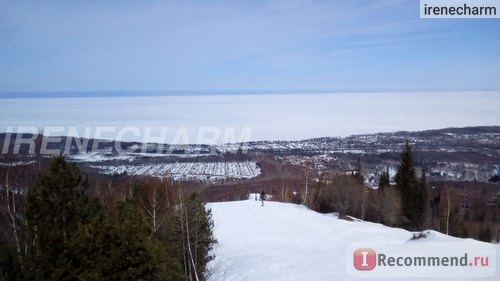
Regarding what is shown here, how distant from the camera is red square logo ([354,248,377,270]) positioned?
1494cm

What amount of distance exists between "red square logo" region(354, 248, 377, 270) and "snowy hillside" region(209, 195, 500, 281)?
605 millimetres

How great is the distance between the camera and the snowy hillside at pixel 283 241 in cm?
1589

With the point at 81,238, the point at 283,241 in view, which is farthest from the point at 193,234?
the point at 81,238

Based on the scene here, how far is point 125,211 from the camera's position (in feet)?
35.2

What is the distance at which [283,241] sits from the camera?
74.0 ft

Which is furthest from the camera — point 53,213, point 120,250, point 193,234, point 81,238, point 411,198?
point 411,198

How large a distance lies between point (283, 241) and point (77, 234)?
13797 millimetres

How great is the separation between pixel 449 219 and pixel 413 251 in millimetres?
21114

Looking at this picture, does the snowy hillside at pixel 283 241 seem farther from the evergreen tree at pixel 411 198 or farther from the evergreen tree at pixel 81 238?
the evergreen tree at pixel 411 198

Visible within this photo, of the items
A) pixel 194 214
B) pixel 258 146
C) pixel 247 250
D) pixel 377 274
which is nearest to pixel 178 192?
pixel 194 214

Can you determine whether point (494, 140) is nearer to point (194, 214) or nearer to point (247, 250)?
point (247, 250)

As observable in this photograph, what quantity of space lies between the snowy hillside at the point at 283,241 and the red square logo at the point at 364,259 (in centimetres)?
60

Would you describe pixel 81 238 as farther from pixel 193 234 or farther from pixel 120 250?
pixel 193 234

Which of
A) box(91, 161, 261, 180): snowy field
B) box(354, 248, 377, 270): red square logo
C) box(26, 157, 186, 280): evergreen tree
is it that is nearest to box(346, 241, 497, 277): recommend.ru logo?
box(354, 248, 377, 270): red square logo
